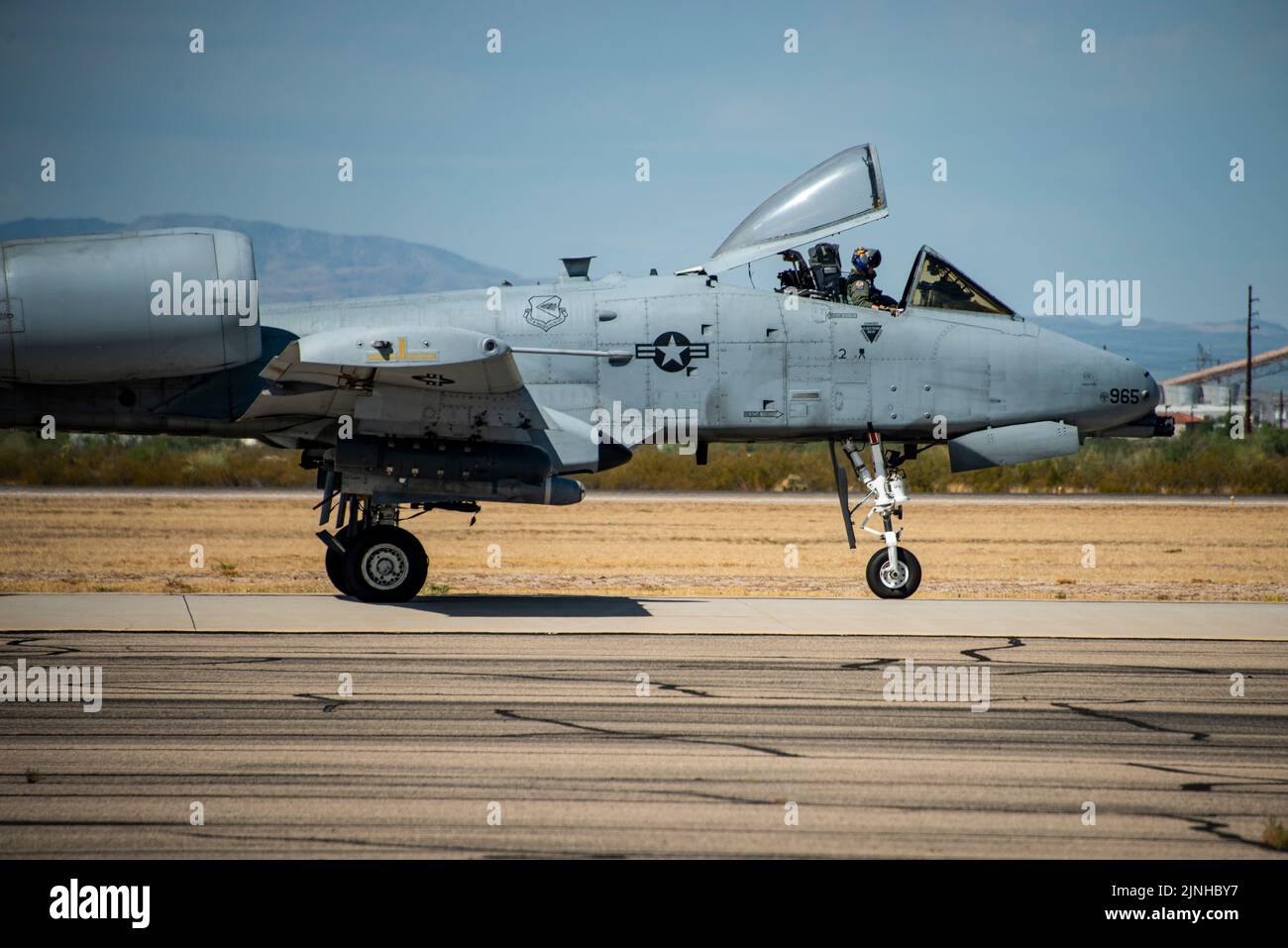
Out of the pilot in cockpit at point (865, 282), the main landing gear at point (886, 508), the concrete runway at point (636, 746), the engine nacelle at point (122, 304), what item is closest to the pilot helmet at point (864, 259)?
the pilot in cockpit at point (865, 282)

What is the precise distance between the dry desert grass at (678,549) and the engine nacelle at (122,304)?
469 centimetres

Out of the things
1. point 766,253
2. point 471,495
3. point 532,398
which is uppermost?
point 766,253

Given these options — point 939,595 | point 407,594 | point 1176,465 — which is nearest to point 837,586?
point 939,595

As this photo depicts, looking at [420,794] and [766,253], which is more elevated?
[766,253]

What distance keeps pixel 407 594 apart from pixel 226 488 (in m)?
32.2

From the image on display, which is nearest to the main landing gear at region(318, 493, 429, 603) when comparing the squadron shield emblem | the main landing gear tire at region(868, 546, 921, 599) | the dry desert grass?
the squadron shield emblem

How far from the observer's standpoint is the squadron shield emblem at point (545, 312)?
14.9m

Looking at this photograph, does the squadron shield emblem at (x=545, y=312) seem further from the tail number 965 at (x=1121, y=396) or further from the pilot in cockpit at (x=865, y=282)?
the tail number 965 at (x=1121, y=396)

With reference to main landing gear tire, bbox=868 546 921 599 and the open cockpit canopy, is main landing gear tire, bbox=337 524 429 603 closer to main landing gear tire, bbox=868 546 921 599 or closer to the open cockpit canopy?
the open cockpit canopy

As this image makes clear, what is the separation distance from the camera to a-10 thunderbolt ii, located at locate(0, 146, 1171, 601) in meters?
13.7

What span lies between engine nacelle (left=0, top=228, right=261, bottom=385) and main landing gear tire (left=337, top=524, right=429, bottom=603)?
264 centimetres

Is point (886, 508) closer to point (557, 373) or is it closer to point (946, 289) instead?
point (946, 289)
